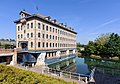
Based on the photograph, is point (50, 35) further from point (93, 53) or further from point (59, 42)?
point (93, 53)

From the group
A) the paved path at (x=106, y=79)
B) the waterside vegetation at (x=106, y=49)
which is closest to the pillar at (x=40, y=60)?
the paved path at (x=106, y=79)

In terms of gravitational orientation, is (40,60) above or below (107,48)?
below

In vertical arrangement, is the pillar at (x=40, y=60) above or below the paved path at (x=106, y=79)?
above

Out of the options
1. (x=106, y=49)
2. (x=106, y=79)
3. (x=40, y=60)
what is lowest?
(x=106, y=79)

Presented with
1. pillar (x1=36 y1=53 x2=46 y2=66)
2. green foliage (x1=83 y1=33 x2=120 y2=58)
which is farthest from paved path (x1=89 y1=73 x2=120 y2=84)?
green foliage (x1=83 y1=33 x2=120 y2=58)

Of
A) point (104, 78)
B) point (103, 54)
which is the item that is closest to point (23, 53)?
point (104, 78)

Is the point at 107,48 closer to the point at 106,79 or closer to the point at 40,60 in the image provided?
the point at 40,60

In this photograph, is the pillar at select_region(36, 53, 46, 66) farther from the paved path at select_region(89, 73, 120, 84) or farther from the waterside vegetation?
the waterside vegetation

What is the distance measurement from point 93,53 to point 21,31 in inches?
1619

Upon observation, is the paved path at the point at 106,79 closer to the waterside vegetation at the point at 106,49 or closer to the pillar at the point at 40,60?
the pillar at the point at 40,60

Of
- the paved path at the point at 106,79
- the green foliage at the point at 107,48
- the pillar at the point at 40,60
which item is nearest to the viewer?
the paved path at the point at 106,79

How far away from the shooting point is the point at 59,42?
4741 cm

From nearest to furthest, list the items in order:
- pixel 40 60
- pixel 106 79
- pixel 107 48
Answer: pixel 106 79 < pixel 40 60 < pixel 107 48

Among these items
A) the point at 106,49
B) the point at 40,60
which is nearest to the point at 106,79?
the point at 40,60
